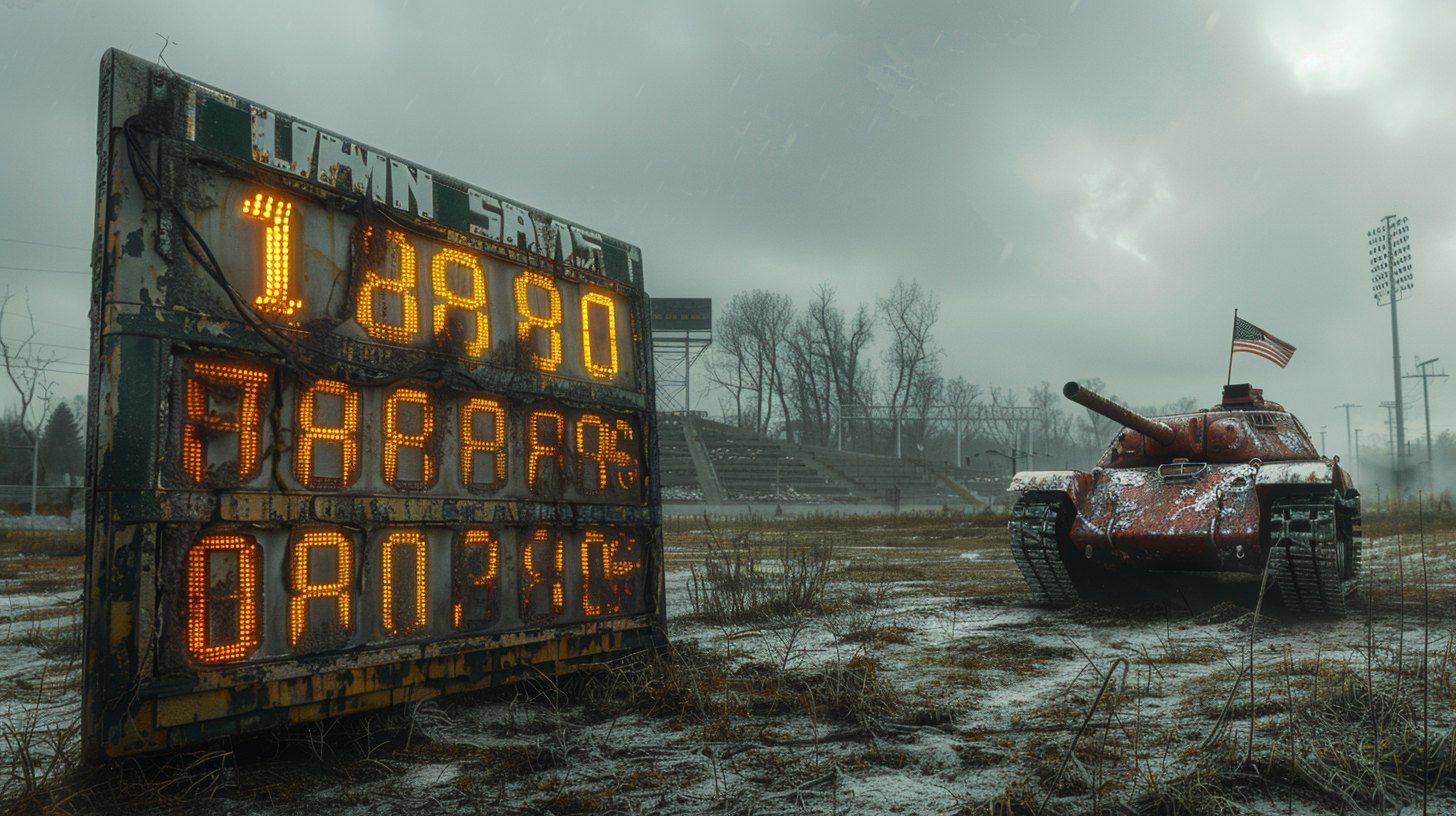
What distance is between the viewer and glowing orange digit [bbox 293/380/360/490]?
10.9 ft

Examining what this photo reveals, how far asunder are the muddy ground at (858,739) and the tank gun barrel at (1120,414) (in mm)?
2722

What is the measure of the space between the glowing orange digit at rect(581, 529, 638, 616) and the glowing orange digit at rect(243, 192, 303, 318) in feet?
5.65

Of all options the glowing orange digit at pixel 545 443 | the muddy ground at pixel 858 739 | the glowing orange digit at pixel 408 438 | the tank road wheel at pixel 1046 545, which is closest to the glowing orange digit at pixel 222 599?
the muddy ground at pixel 858 739

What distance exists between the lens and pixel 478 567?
387cm

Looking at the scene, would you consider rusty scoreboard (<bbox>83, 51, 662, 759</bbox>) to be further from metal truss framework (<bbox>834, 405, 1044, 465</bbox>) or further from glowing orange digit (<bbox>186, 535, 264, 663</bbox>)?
metal truss framework (<bbox>834, 405, 1044, 465</bbox>)

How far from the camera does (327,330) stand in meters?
3.44

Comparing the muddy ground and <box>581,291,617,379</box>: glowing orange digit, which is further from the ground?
<box>581,291,617,379</box>: glowing orange digit

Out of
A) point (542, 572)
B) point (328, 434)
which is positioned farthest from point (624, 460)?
point (328, 434)

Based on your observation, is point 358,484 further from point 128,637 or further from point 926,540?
point 926,540

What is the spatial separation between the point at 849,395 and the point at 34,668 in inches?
2297

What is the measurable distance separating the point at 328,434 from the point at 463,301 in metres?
0.87

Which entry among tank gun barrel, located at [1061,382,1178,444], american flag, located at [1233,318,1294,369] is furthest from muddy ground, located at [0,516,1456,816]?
american flag, located at [1233,318,1294,369]

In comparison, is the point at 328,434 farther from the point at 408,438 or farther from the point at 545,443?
the point at 545,443

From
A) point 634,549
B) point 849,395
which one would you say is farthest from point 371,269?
point 849,395
